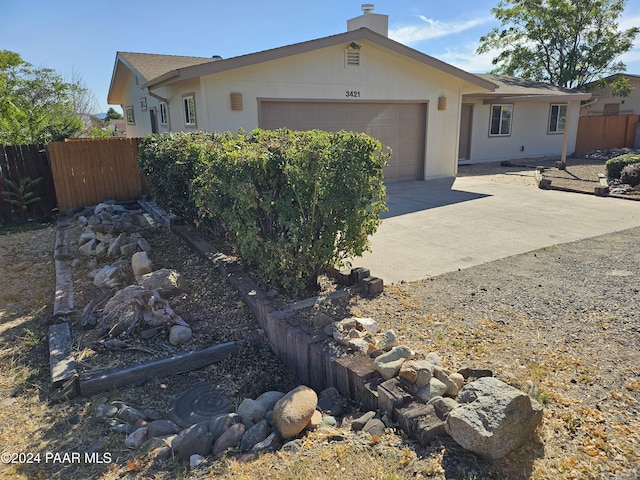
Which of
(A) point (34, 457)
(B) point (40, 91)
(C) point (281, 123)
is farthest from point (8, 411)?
(B) point (40, 91)

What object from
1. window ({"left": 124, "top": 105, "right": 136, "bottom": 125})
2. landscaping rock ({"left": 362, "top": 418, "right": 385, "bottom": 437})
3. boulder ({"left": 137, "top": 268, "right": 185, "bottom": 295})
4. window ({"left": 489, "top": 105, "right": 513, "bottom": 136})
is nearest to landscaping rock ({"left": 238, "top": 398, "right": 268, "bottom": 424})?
landscaping rock ({"left": 362, "top": 418, "right": 385, "bottom": 437})

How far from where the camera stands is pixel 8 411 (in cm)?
326

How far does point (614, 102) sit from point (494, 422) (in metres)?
30.2

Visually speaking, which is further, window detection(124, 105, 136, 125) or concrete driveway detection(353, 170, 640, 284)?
window detection(124, 105, 136, 125)

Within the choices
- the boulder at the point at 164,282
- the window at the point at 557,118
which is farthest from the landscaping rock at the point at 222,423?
the window at the point at 557,118

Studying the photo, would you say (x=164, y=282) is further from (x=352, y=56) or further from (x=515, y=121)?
(x=515, y=121)

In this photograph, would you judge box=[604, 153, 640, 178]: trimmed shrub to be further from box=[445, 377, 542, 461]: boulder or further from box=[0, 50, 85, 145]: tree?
box=[0, 50, 85, 145]: tree

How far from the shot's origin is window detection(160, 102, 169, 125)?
498 inches

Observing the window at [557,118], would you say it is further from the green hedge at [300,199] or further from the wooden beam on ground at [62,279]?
the wooden beam on ground at [62,279]

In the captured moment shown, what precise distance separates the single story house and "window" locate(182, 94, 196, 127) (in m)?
0.02

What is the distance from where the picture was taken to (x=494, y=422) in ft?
7.59

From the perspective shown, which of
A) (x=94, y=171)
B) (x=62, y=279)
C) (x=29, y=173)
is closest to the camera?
(x=62, y=279)

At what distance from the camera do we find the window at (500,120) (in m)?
18.7

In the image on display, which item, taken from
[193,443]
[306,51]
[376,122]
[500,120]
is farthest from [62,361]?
[500,120]
